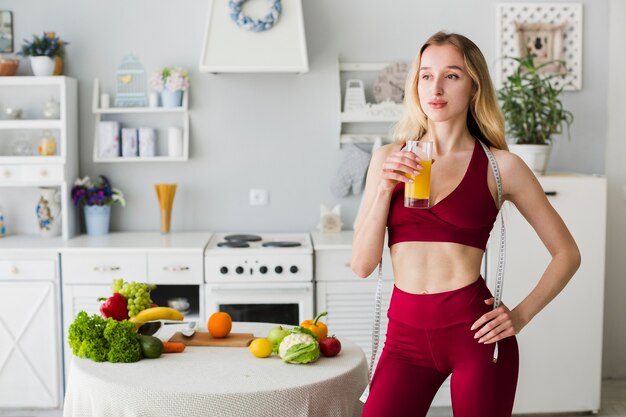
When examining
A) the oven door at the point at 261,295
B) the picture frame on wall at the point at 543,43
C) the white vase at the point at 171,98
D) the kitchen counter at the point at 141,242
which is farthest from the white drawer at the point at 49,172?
the picture frame on wall at the point at 543,43

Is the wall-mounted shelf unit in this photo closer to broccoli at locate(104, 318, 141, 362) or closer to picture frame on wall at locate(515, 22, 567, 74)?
picture frame on wall at locate(515, 22, 567, 74)

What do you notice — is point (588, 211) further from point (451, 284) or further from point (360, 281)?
point (451, 284)

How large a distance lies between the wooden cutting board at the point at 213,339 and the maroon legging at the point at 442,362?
0.72m

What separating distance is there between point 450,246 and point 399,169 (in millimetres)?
254

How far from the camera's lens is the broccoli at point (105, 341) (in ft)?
7.82

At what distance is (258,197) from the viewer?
15.2 ft

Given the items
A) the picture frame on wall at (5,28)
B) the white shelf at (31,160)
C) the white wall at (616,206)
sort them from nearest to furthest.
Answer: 1. the white shelf at (31,160)
2. the picture frame on wall at (5,28)
3. the white wall at (616,206)

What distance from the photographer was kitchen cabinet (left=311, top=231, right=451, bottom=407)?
411cm

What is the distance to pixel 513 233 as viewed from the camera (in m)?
4.04

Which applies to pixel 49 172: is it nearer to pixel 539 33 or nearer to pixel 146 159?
pixel 146 159

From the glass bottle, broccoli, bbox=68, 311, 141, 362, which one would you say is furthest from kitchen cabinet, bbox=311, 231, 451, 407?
broccoli, bbox=68, 311, 141, 362

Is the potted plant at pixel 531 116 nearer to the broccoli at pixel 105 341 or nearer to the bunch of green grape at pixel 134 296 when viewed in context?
the bunch of green grape at pixel 134 296

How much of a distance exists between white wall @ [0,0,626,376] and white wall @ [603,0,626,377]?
2 cm

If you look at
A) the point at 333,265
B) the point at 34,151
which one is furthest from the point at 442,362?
the point at 34,151
